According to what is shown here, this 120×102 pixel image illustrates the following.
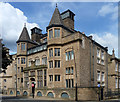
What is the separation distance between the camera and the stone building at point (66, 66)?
26391 millimetres

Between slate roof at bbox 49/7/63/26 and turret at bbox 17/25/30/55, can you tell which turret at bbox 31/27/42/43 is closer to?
turret at bbox 17/25/30/55

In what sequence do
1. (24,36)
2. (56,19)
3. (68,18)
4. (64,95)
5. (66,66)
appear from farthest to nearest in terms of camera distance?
(24,36) → (68,18) → (56,19) → (66,66) → (64,95)

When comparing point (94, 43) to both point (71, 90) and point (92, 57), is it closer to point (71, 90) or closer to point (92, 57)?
point (92, 57)

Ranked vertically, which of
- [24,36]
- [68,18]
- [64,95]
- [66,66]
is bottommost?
[64,95]

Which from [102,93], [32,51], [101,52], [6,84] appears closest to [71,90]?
[102,93]

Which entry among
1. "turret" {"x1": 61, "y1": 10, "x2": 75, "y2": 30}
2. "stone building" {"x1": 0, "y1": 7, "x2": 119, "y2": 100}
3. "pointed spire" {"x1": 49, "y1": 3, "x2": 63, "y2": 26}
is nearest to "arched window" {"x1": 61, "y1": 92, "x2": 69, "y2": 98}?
"stone building" {"x1": 0, "y1": 7, "x2": 119, "y2": 100}

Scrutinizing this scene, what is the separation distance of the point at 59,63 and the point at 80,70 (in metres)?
5.41

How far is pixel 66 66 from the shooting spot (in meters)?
28.6

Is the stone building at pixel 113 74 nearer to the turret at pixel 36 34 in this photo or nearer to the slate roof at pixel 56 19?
the slate roof at pixel 56 19

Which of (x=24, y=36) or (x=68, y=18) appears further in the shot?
(x=24, y=36)

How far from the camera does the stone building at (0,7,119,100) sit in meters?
26.4

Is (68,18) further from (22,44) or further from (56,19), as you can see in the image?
(22,44)

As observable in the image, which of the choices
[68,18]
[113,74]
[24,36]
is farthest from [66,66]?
[24,36]

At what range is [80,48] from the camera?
27.2 meters
